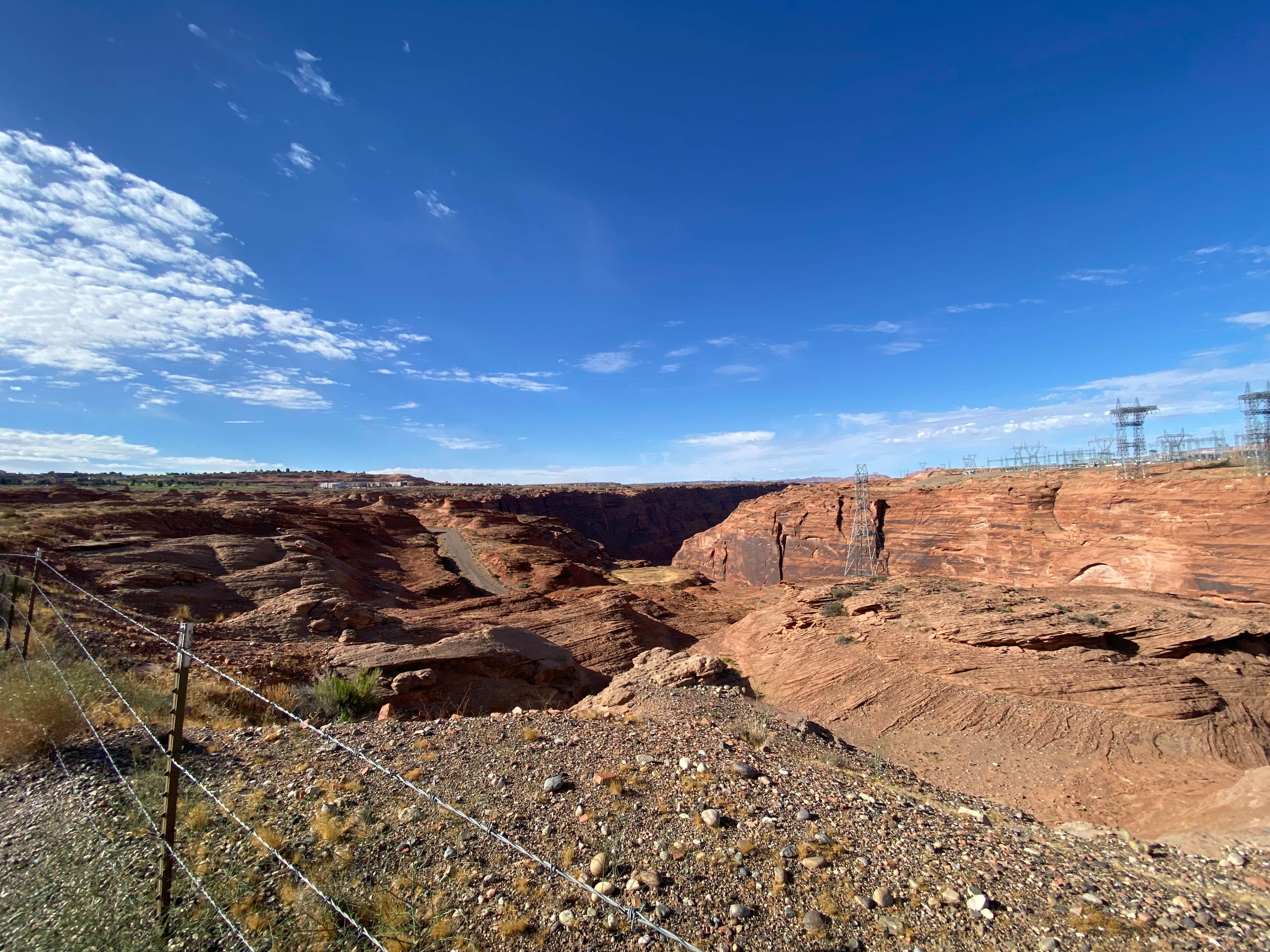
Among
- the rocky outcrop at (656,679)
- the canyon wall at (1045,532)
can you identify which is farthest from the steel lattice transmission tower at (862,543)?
the rocky outcrop at (656,679)

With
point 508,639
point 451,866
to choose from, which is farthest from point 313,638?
point 451,866

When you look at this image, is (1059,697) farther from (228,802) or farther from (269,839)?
(228,802)

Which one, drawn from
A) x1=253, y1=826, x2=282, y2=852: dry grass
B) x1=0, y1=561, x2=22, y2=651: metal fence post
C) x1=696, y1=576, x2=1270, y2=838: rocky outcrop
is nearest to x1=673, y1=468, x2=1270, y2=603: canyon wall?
x1=696, y1=576, x2=1270, y2=838: rocky outcrop

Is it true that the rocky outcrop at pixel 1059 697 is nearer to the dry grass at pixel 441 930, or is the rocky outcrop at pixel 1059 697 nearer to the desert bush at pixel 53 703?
the dry grass at pixel 441 930

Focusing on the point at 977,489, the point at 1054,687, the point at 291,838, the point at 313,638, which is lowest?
the point at 1054,687

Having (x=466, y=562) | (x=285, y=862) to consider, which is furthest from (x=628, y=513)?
(x=285, y=862)

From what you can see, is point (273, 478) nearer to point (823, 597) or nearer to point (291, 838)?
point (823, 597)
